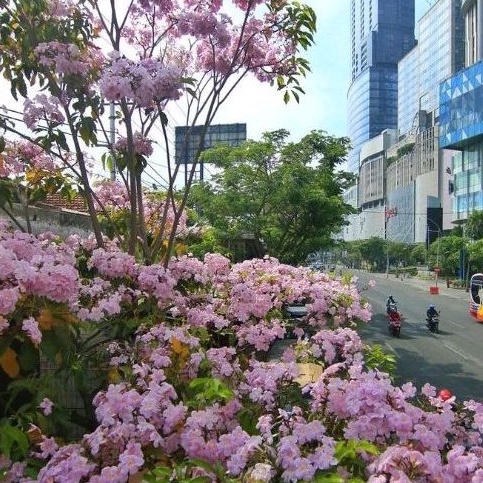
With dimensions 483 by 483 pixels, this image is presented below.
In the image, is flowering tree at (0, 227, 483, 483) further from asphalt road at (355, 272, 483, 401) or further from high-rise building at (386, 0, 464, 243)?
high-rise building at (386, 0, 464, 243)

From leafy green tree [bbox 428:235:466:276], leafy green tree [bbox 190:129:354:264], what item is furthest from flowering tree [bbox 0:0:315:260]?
leafy green tree [bbox 428:235:466:276]

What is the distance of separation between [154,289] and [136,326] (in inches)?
10.5

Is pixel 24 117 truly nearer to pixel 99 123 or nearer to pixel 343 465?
pixel 99 123

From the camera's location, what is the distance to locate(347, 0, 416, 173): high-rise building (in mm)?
137500

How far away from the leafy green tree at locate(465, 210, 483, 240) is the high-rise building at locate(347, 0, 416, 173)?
291 ft

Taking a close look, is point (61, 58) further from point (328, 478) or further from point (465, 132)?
point (465, 132)

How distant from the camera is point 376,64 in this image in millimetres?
140750

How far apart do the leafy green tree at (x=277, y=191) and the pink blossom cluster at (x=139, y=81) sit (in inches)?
593

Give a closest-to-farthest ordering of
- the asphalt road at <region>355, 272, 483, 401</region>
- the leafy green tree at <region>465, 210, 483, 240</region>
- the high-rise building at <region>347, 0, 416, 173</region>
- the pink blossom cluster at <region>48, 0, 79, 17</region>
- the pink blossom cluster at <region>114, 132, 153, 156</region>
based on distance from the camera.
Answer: the pink blossom cluster at <region>48, 0, 79, 17</region> → the pink blossom cluster at <region>114, 132, 153, 156</region> → the asphalt road at <region>355, 272, 483, 401</region> → the leafy green tree at <region>465, 210, 483, 240</region> → the high-rise building at <region>347, 0, 416, 173</region>

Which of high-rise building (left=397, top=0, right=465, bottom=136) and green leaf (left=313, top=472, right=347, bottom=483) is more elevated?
high-rise building (left=397, top=0, right=465, bottom=136)

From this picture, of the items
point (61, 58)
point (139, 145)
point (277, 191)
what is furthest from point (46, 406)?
point (277, 191)

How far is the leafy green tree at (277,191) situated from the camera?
18.8m

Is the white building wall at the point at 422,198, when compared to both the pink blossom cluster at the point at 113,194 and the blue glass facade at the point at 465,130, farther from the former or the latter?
the pink blossom cluster at the point at 113,194

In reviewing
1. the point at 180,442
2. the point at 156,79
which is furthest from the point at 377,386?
the point at 156,79
